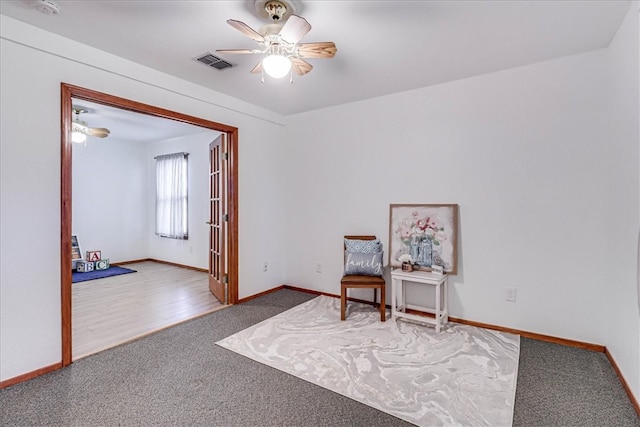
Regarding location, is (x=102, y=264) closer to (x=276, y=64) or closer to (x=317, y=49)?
(x=276, y=64)

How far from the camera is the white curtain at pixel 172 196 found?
597cm

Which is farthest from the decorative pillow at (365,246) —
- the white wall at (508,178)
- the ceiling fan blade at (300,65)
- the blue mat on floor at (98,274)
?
the blue mat on floor at (98,274)

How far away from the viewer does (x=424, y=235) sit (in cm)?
334

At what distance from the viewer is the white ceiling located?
1985mm

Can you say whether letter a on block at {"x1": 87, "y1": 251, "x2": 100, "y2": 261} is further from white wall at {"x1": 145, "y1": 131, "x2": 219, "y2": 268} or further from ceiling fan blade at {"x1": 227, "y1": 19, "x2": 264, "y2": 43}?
ceiling fan blade at {"x1": 227, "y1": 19, "x2": 264, "y2": 43}

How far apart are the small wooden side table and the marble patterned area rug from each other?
10 cm

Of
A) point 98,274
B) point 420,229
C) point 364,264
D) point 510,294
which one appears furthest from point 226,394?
point 98,274

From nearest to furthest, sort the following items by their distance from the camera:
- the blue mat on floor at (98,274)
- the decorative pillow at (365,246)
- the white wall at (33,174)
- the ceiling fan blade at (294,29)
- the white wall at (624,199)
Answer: the ceiling fan blade at (294,29) → the white wall at (624,199) → the white wall at (33,174) → the decorative pillow at (365,246) → the blue mat on floor at (98,274)

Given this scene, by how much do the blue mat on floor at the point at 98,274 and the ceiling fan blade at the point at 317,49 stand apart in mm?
5116

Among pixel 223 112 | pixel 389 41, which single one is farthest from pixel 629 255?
pixel 223 112

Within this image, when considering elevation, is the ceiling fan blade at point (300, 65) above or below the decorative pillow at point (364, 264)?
above

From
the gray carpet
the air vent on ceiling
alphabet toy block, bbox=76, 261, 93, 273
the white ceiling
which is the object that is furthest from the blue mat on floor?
the air vent on ceiling

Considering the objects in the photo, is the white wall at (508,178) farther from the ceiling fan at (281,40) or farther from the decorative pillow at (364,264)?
the ceiling fan at (281,40)

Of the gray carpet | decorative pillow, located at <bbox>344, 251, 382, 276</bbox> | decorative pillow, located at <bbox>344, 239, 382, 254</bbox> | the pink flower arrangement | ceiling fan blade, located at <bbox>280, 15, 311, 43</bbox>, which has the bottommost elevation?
the gray carpet
